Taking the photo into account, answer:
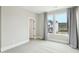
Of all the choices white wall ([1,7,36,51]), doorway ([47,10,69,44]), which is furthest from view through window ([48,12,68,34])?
white wall ([1,7,36,51])

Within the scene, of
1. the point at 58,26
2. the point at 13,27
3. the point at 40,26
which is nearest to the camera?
the point at 13,27

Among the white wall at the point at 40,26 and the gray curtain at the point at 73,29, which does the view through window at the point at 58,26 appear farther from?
the gray curtain at the point at 73,29

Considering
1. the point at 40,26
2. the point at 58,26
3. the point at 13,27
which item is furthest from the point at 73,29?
the point at 40,26

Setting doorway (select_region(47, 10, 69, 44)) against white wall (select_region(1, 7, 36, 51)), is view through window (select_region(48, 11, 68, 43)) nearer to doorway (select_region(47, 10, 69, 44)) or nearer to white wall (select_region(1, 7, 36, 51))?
doorway (select_region(47, 10, 69, 44))

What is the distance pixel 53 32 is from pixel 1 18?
178 inches

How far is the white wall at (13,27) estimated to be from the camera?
14.3ft

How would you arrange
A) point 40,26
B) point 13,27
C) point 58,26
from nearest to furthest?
1. point 13,27
2. point 58,26
3. point 40,26

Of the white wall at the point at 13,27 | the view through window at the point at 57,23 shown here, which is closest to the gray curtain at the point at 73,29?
the view through window at the point at 57,23

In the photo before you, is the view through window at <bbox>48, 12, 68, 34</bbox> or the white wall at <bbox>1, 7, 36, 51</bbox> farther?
the view through window at <bbox>48, 12, 68, 34</bbox>

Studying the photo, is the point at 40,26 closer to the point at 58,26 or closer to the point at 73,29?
the point at 58,26

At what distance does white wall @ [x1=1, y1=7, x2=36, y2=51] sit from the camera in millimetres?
4366

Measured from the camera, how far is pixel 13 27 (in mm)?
5125
